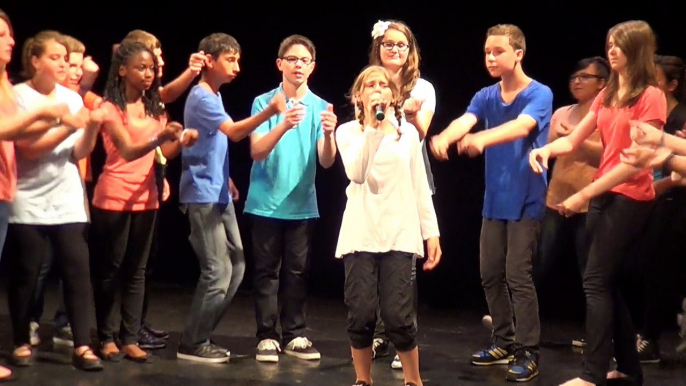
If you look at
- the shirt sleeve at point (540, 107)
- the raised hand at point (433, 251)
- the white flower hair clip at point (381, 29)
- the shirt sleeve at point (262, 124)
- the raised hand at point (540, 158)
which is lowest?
the raised hand at point (433, 251)

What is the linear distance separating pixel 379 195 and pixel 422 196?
180mm

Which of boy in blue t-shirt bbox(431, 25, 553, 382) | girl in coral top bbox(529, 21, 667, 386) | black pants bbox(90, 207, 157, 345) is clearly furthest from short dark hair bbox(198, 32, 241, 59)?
girl in coral top bbox(529, 21, 667, 386)

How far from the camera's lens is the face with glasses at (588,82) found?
161 inches

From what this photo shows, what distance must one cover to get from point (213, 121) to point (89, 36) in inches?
98.1

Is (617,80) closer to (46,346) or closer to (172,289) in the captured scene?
(46,346)

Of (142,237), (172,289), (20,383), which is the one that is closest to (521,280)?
(142,237)

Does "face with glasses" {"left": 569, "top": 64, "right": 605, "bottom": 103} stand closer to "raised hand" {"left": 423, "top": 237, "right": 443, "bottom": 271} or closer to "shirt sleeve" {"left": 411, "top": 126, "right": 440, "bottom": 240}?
"shirt sleeve" {"left": 411, "top": 126, "right": 440, "bottom": 240}

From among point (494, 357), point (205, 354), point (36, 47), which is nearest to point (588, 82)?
point (494, 357)

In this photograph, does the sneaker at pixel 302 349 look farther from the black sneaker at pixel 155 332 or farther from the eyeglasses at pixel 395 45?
the eyeglasses at pixel 395 45

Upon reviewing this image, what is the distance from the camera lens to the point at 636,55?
10.8ft

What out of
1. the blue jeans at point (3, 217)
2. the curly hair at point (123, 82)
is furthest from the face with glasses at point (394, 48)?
the blue jeans at point (3, 217)

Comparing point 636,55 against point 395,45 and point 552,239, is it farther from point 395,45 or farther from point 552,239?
point 552,239

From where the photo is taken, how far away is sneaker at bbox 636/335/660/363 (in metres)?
3.99

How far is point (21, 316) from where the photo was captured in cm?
364
